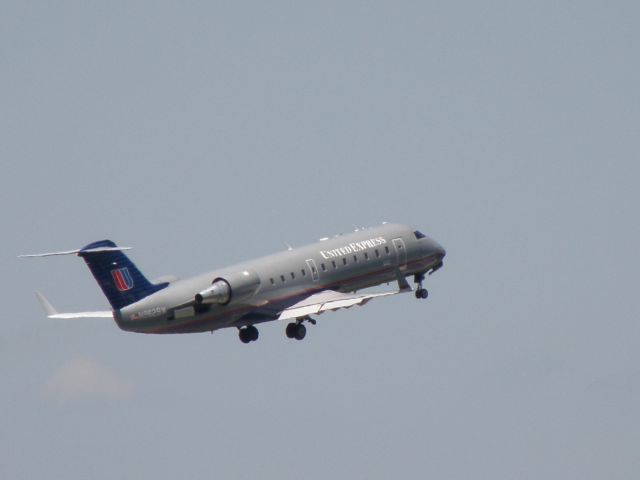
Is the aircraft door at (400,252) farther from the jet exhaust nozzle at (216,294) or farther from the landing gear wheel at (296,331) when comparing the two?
the jet exhaust nozzle at (216,294)

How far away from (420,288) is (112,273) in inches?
893

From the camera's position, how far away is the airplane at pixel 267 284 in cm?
10431

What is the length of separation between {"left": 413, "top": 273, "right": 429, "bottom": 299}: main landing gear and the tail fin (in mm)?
21247

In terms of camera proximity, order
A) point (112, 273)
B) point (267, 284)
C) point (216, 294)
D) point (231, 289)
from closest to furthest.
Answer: point (112, 273), point (216, 294), point (231, 289), point (267, 284)

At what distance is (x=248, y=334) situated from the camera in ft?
364

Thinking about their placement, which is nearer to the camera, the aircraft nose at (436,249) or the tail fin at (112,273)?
the tail fin at (112,273)

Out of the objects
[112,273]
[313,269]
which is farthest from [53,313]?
[313,269]

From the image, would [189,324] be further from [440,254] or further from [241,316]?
[440,254]

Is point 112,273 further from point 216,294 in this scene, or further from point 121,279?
point 216,294

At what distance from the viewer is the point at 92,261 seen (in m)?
104

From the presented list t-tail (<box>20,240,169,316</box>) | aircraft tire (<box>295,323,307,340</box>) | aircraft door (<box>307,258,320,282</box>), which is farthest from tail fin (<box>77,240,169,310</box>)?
aircraft door (<box>307,258,320,282</box>)

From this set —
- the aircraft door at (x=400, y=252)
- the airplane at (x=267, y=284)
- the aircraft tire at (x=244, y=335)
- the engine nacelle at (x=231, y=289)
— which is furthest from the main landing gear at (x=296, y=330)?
the aircraft door at (x=400, y=252)

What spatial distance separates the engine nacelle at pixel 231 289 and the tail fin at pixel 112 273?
10.5 feet

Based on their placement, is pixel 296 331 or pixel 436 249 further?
pixel 436 249
